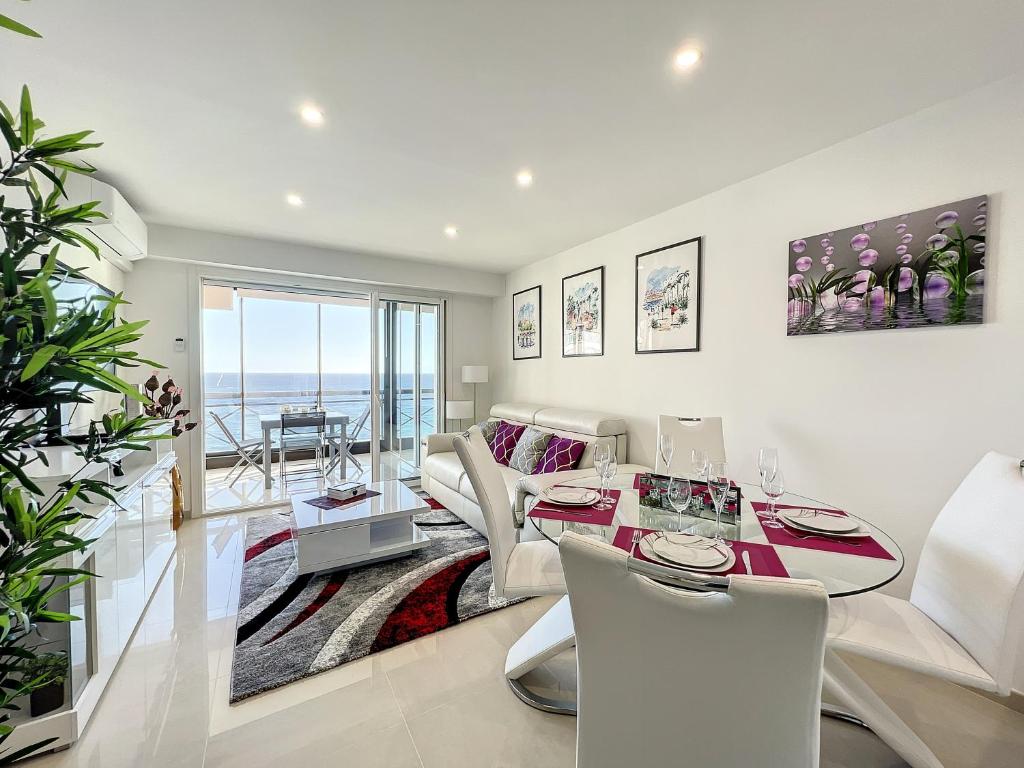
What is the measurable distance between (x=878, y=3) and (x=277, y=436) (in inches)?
271

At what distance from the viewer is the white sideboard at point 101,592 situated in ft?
5.27

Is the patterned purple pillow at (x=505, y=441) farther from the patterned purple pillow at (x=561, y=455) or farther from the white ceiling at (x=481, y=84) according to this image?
the white ceiling at (x=481, y=84)

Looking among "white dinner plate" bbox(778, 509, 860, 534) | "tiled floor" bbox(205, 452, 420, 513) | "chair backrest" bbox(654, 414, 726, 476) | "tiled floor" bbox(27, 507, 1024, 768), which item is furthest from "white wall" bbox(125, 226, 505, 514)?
"white dinner plate" bbox(778, 509, 860, 534)

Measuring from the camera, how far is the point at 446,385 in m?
5.50

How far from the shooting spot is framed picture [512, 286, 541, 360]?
4856mm

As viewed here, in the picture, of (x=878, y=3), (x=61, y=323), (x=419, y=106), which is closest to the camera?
(x=61, y=323)

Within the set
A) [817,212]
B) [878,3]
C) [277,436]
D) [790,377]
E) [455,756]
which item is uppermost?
[878,3]

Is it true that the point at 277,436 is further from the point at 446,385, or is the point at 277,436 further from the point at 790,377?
the point at 790,377

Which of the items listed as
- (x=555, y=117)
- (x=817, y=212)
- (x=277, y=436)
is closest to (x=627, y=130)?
(x=555, y=117)

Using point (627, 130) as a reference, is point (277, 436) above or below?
below

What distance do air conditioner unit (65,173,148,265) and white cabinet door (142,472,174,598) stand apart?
1579mm

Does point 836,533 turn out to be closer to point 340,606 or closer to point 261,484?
point 340,606

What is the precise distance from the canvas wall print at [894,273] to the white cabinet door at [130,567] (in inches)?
144

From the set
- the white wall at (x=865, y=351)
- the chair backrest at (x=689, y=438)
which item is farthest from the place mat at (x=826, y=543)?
the chair backrest at (x=689, y=438)
